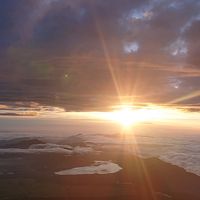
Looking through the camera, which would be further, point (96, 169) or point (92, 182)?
point (96, 169)

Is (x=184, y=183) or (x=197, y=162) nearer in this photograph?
(x=184, y=183)

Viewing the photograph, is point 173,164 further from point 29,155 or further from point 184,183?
point 29,155

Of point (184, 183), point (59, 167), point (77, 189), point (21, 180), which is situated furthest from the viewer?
point (59, 167)

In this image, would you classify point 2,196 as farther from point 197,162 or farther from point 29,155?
point 197,162

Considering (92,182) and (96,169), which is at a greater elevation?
(96,169)

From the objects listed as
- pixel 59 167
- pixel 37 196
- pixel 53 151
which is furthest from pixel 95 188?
pixel 53 151

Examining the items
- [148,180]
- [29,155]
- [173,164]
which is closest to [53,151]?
[29,155]

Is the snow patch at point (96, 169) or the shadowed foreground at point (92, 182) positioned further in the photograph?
the snow patch at point (96, 169)

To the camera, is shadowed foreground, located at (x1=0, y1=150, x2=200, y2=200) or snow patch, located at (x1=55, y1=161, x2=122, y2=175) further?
snow patch, located at (x1=55, y1=161, x2=122, y2=175)

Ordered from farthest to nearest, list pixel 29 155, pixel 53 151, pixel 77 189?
1. pixel 53 151
2. pixel 29 155
3. pixel 77 189
